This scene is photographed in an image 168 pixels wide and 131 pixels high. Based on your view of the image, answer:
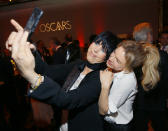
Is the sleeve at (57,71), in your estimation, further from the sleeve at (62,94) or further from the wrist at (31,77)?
the wrist at (31,77)

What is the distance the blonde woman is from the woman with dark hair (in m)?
0.12

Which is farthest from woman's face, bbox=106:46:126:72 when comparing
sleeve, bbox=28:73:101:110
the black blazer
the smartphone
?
the smartphone

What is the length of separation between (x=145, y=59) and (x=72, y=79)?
0.80 meters

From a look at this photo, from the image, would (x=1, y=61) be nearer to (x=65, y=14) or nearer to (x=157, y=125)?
(x=157, y=125)

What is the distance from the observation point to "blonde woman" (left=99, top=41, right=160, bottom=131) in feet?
4.56

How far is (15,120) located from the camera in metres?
3.07

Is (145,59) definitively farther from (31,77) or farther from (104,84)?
(31,77)

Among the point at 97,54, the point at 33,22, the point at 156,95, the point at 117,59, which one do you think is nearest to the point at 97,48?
the point at 97,54

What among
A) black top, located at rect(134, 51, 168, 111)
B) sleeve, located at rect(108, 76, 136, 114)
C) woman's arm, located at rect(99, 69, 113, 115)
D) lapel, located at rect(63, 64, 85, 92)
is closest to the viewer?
woman's arm, located at rect(99, 69, 113, 115)

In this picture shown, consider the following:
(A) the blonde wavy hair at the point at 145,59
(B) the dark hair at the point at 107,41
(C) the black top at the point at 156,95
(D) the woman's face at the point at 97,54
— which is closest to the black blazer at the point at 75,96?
(D) the woman's face at the point at 97,54

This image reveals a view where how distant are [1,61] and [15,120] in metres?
→ 1.21

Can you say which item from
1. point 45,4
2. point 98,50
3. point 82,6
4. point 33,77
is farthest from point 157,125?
point 45,4

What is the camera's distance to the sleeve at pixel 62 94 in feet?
2.15

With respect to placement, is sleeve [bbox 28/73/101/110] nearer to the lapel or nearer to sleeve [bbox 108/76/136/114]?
the lapel
